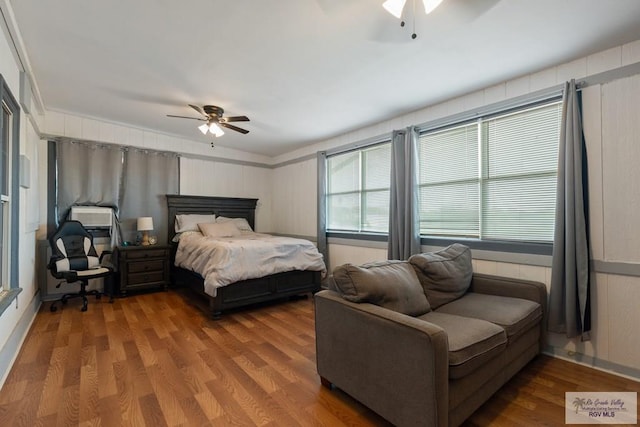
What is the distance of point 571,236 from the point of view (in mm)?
2338

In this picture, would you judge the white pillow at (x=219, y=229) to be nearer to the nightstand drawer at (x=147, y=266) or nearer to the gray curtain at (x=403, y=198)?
the nightstand drawer at (x=147, y=266)

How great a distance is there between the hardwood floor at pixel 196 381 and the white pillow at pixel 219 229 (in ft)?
5.51

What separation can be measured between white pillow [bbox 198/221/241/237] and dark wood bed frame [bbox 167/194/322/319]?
0.50 meters

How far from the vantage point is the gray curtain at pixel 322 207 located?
4.83 m

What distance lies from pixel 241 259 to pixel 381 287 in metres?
2.07

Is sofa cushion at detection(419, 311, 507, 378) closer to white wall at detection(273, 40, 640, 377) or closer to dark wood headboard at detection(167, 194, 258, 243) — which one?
white wall at detection(273, 40, 640, 377)

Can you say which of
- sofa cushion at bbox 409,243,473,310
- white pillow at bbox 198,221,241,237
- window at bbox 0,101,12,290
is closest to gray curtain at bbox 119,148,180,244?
white pillow at bbox 198,221,241,237

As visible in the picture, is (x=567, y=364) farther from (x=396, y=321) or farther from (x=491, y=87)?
(x=491, y=87)

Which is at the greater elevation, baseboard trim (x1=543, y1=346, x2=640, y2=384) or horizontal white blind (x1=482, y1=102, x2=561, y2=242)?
horizontal white blind (x1=482, y1=102, x2=561, y2=242)

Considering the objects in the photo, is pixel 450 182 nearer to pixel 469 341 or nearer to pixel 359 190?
pixel 359 190

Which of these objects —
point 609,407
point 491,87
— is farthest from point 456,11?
point 609,407

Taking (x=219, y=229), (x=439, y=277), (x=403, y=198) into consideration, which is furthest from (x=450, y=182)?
(x=219, y=229)

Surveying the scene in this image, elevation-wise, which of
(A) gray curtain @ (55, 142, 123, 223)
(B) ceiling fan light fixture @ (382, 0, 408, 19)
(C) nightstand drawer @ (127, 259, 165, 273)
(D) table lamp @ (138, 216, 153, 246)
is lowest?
(C) nightstand drawer @ (127, 259, 165, 273)

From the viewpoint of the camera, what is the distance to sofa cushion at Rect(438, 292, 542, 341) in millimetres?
1998
